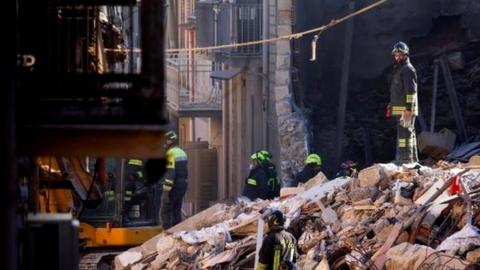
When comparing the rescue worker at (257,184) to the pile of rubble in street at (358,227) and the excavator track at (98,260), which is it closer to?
the pile of rubble in street at (358,227)

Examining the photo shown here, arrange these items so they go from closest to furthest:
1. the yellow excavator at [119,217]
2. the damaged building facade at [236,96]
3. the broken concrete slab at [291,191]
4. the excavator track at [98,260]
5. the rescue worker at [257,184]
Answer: the excavator track at [98,260]
the yellow excavator at [119,217]
the broken concrete slab at [291,191]
the rescue worker at [257,184]
the damaged building facade at [236,96]

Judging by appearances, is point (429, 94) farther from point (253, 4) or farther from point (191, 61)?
point (191, 61)

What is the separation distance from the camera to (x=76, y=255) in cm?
706

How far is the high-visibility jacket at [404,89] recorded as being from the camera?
17.9 metres

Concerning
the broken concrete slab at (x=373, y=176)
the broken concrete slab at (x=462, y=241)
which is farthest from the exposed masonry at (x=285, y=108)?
the broken concrete slab at (x=462, y=241)

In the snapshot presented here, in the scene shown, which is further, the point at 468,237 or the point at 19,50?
the point at 468,237

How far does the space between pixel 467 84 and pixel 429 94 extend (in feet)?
2.46

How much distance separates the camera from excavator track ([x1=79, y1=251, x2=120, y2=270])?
1872cm

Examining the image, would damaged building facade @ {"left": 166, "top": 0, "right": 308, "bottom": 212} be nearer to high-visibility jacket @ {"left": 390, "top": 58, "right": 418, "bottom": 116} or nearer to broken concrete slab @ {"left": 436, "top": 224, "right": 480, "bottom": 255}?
high-visibility jacket @ {"left": 390, "top": 58, "right": 418, "bottom": 116}

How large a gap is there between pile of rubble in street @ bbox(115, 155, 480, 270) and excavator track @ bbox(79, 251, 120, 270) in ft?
1.58

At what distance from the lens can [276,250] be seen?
1299 cm

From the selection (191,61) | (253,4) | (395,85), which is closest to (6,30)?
(395,85)

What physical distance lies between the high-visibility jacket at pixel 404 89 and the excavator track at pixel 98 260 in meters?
4.96

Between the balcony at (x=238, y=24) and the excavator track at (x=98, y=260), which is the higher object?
the balcony at (x=238, y=24)
